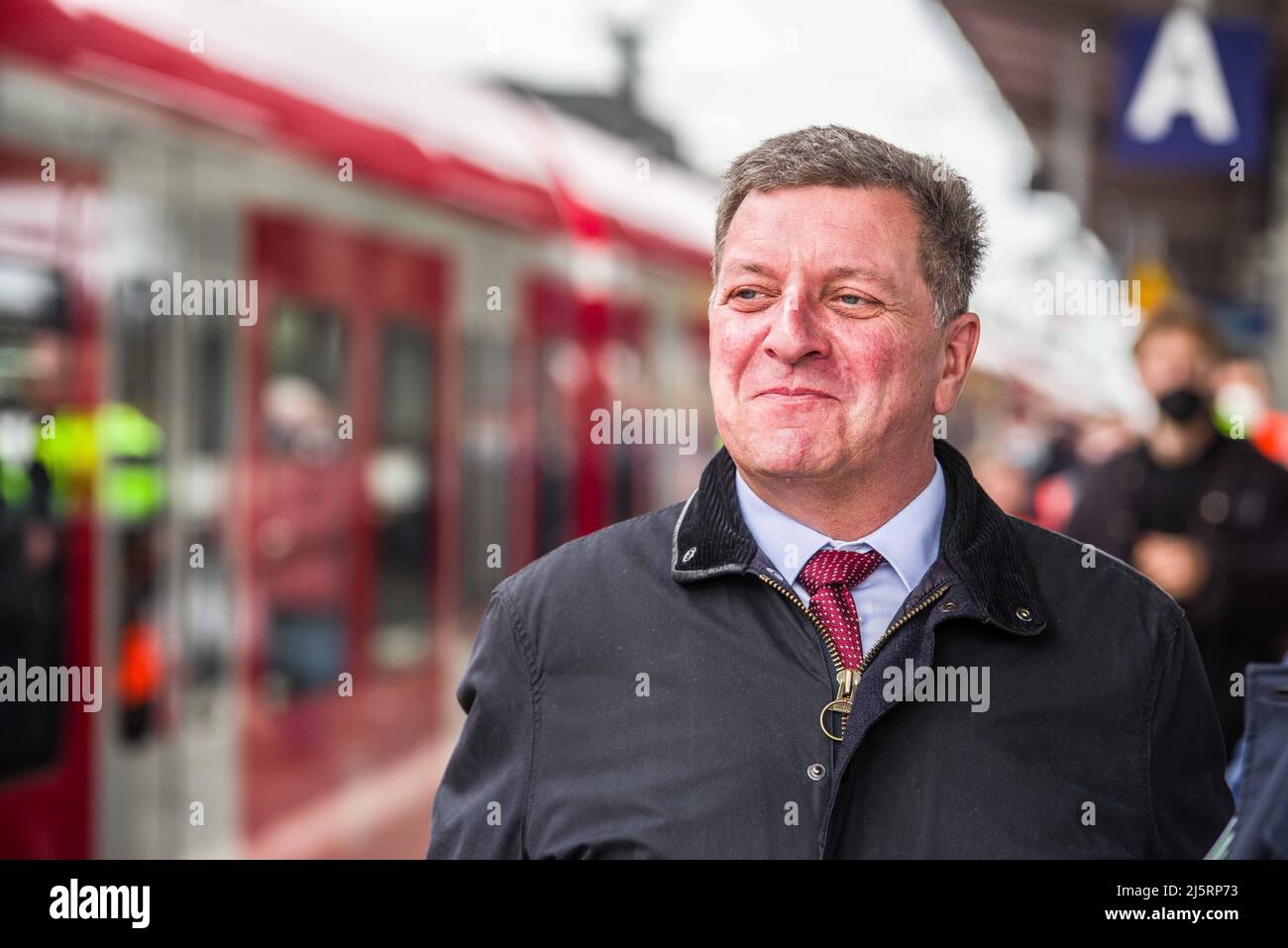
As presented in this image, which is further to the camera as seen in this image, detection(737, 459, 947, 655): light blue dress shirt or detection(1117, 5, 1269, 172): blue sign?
detection(1117, 5, 1269, 172): blue sign

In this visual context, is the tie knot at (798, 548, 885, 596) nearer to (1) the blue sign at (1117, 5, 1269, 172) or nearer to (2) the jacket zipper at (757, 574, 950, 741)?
(2) the jacket zipper at (757, 574, 950, 741)

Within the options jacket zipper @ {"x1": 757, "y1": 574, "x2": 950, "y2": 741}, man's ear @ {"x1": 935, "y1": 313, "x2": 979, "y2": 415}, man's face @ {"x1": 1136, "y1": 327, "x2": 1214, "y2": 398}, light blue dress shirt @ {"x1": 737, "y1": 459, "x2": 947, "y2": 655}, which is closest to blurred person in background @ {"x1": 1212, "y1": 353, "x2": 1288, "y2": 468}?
man's face @ {"x1": 1136, "y1": 327, "x2": 1214, "y2": 398}

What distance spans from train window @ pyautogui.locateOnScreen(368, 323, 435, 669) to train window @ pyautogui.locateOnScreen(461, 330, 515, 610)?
0.34 meters

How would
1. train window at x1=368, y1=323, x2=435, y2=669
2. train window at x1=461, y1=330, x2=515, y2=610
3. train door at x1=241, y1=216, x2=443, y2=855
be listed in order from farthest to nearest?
train window at x1=461, y1=330, x2=515, y2=610, train window at x1=368, y1=323, x2=435, y2=669, train door at x1=241, y1=216, x2=443, y2=855

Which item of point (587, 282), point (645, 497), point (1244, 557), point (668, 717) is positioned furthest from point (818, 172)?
point (645, 497)

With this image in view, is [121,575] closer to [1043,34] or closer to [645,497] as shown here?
[645,497]

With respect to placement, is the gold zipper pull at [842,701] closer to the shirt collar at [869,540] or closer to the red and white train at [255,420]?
the shirt collar at [869,540]

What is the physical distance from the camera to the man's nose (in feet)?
5.82

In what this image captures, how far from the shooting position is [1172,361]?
12.8 feet

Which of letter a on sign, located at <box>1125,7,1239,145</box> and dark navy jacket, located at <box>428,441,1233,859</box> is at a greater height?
letter a on sign, located at <box>1125,7,1239,145</box>

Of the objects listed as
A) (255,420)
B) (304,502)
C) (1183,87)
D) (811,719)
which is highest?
(1183,87)

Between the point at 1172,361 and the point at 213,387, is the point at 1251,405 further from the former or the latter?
the point at 213,387

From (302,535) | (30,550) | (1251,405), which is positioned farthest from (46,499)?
(1251,405)

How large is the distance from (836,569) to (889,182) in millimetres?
435
